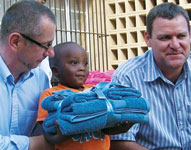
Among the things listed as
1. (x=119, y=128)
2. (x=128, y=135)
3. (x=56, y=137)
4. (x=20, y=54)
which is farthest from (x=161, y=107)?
(x=20, y=54)

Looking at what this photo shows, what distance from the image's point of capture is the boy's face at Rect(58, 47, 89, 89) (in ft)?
6.47

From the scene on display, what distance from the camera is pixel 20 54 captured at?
185cm

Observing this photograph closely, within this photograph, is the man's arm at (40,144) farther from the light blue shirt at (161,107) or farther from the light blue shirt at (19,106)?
the light blue shirt at (161,107)

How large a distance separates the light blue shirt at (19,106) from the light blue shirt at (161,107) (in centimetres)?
47

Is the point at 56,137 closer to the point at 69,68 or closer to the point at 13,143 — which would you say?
the point at 13,143

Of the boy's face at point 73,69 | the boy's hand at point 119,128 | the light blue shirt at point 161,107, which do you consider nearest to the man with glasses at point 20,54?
the boy's face at point 73,69

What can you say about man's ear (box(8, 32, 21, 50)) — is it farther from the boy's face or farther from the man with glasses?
the boy's face

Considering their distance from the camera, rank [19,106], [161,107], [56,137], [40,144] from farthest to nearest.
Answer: [161,107] → [19,106] → [40,144] → [56,137]

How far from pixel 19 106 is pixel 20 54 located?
0.28 m

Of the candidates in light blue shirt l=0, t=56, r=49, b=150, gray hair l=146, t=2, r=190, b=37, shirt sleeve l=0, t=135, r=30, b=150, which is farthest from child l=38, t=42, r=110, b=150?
gray hair l=146, t=2, r=190, b=37

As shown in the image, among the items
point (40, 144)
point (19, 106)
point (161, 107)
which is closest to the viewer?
point (40, 144)

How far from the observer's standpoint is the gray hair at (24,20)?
1867mm

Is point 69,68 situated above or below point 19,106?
above

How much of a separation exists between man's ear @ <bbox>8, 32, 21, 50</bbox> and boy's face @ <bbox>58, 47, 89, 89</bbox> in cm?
29
